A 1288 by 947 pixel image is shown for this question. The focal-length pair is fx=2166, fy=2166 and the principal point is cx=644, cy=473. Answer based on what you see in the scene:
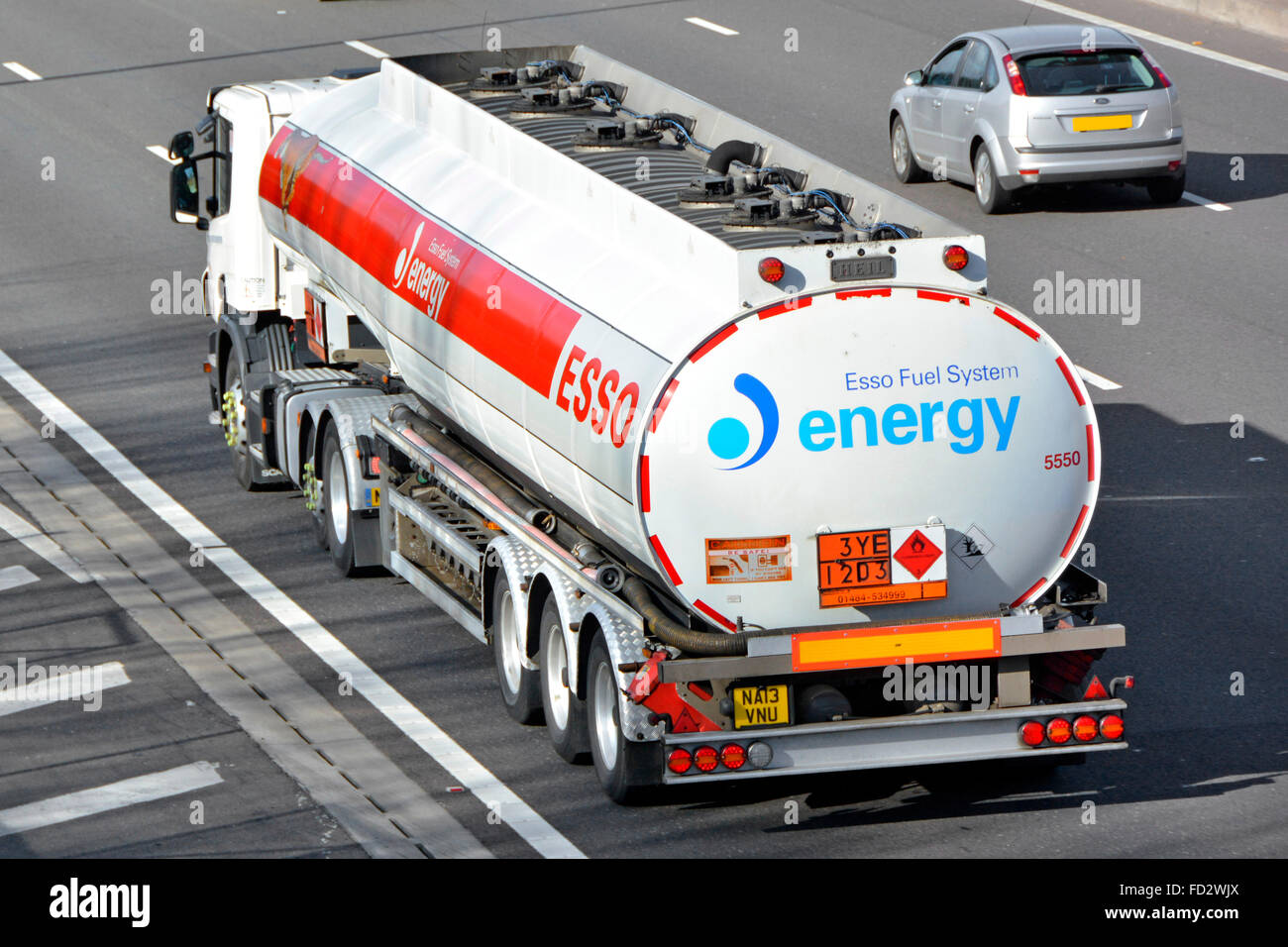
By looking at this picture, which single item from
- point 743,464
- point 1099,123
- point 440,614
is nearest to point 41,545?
point 440,614

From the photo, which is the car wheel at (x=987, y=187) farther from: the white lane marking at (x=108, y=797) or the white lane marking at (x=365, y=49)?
the white lane marking at (x=108, y=797)

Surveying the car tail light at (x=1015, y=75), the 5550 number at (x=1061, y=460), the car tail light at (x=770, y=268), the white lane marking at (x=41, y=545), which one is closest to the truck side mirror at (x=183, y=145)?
the white lane marking at (x=41, y=545)

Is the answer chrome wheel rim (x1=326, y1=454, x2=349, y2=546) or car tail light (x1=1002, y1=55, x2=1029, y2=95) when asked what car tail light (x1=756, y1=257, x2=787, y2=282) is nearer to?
chrome wheel rim (x1=326, y1=454, x2=349, y2=546)

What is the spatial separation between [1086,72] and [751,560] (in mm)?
13758

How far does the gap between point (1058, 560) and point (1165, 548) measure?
4346 millimetres

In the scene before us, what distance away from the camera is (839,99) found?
2789 centimetres

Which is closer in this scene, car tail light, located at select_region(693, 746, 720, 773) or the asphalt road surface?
car tail light, located at select_region(693, 746, 720, 773)

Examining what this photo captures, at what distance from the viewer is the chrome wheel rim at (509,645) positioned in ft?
40.2

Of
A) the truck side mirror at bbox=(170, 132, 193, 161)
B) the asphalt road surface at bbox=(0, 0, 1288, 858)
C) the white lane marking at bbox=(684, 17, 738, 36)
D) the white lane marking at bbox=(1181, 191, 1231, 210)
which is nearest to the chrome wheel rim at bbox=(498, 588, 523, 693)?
the asphalt road surface at bbox=(0, 0, 1288, 858)

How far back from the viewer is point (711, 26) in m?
32.2

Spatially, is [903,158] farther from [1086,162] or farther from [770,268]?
[770,268]

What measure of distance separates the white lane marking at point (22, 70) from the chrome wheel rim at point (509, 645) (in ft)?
70.9

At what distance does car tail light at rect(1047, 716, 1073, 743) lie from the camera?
10.4 meters

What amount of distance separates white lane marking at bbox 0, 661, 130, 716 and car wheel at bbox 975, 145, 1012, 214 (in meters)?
12.4
